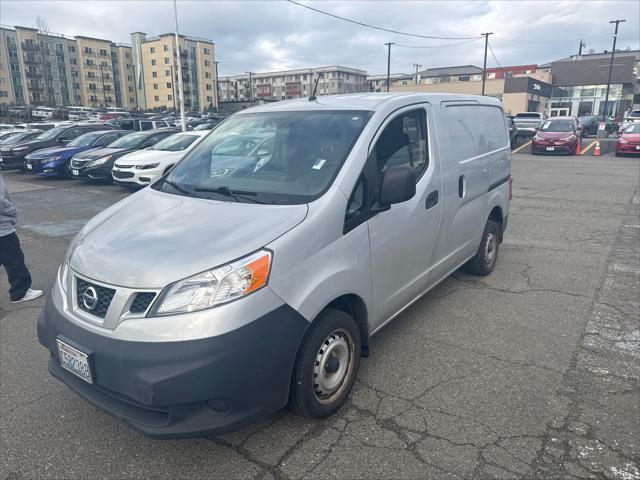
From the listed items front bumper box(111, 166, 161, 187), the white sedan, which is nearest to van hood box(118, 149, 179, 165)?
the white sedan

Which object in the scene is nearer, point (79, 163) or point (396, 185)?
point (396, 185)

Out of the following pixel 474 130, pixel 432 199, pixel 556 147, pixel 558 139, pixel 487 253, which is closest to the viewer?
pixel 432 199

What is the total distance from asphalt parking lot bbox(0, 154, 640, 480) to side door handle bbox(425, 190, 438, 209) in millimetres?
1115

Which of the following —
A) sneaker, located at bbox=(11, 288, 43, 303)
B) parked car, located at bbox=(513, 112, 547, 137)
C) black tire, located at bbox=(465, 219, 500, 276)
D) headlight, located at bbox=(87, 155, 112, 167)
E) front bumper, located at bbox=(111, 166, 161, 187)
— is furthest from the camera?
parked car, located at bbox=(513, 112, 547, 137)

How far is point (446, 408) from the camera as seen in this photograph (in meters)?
2.99

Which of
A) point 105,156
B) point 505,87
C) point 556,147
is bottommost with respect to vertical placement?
point 556,147

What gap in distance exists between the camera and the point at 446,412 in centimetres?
295

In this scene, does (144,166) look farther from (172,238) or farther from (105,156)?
(172,238)

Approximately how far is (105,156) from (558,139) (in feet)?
59.3

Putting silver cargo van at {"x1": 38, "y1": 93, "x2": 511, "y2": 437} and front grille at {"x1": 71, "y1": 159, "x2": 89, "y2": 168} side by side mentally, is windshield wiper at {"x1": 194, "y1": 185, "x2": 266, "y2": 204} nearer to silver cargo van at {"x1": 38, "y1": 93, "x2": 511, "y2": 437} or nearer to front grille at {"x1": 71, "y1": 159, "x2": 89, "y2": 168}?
silver cargo van at {"x1": 38, "y1": 93, "x2": 511, "y2": 437}

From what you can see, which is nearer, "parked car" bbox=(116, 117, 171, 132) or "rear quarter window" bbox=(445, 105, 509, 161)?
"rear quarter window" bbox=(445, 105, 509, 161)

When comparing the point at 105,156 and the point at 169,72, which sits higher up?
the point at 169,72

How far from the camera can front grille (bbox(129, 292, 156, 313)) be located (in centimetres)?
227

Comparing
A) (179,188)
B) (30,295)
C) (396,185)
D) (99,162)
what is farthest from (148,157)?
(396,185)
